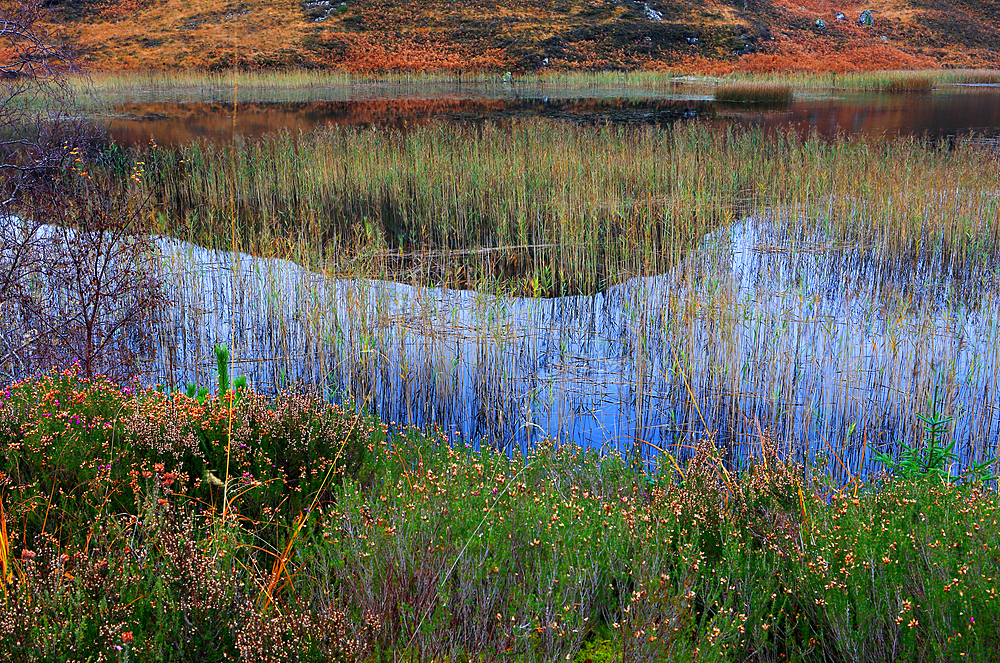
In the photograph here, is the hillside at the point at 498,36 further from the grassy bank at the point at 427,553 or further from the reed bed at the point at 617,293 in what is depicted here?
the grassy bank at the point at 427,553

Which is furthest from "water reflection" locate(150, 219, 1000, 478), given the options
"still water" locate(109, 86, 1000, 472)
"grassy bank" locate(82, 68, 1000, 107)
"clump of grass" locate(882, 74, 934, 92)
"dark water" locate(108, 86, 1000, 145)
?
"clump of grass" locate(882, 74, 934, 92)

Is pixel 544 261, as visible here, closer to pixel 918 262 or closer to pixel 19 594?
pixel 918 262

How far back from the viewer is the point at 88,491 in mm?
2445

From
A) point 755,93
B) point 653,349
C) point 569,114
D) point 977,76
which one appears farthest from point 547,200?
point 977,76

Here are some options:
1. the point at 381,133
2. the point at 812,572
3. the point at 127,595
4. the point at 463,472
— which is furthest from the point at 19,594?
the point at 381,133

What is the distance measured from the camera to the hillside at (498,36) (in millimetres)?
40250

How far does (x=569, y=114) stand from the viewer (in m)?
19.7

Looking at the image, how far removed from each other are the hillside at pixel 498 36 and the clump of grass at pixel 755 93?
991cm

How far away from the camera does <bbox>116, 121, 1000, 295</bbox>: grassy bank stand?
22.8 ft

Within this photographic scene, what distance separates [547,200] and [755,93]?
22.8m

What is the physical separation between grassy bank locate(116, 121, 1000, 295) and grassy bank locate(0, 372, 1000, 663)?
308 cm

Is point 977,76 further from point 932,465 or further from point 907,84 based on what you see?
point 932,465

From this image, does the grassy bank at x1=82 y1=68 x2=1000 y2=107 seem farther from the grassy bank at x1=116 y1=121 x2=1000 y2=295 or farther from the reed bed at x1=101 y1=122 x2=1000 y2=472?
the reed bed at x1=101 y1=122 x2=1000 y2=472

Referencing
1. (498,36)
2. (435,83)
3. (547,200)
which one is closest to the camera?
(547,200)
